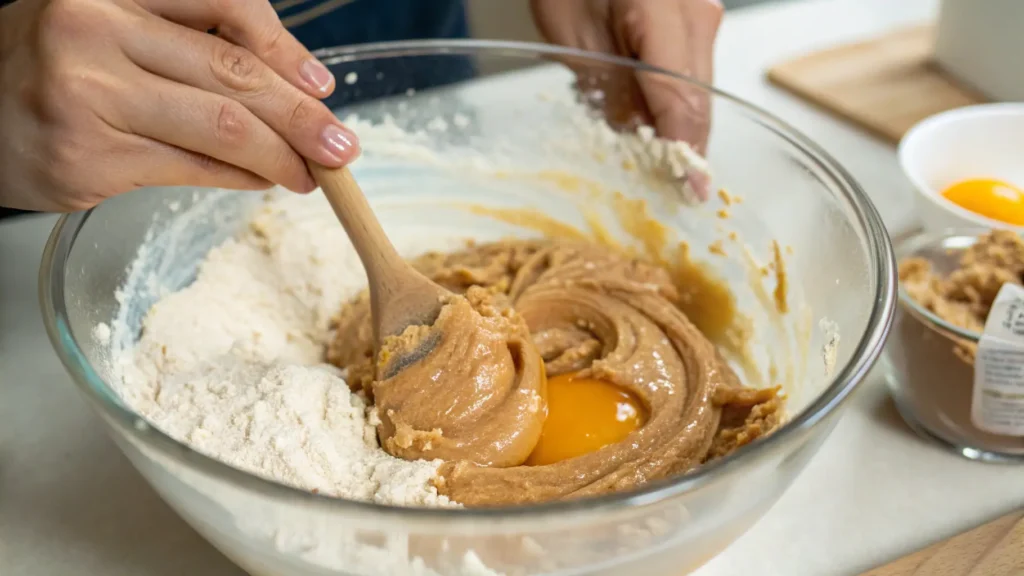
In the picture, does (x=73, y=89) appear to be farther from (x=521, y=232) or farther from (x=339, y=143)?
(x=521, y=232)

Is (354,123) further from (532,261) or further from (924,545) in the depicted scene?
(924,545)

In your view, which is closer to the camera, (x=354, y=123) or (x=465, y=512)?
(x=465, y=512)

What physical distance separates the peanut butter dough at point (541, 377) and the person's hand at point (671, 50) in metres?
0.24

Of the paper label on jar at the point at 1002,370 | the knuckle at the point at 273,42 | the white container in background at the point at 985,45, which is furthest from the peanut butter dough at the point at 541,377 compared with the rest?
the white container in background at the point at 985,45

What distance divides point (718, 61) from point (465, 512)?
1.58 metres

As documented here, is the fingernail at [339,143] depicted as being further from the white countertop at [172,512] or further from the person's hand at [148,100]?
the white countertop at [172,512]

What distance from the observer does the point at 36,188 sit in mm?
1025

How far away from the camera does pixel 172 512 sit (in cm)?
107

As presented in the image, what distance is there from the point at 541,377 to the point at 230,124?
0.49m

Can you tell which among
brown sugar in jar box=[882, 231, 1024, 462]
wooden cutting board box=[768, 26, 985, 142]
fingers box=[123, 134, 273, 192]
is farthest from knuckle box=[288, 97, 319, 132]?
wooden cutting board box=[768, 26, 985, 142]

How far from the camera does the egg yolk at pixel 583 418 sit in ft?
Result: 3.64

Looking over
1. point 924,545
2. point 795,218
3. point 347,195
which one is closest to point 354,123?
point 347,195

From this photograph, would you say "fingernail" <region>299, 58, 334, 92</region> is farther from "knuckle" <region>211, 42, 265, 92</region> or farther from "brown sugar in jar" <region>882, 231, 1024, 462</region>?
"brown sugar in jar" <region>882, 231, 1024, 462</region>

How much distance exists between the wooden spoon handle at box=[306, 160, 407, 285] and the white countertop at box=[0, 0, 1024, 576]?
402mm
